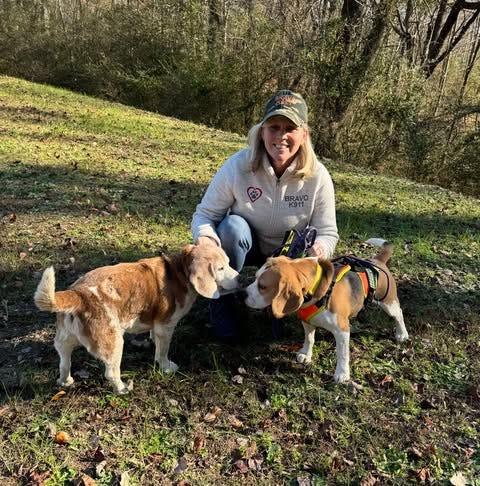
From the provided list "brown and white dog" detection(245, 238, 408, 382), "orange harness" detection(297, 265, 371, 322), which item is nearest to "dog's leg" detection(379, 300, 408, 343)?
"brown and white dog" detection(245, 238, 408, 382)

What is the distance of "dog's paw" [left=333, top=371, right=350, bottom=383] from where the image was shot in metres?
4.20

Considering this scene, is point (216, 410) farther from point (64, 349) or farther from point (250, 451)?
point (64, 349)

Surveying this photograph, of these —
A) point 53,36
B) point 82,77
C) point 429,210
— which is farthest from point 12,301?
point 53,36

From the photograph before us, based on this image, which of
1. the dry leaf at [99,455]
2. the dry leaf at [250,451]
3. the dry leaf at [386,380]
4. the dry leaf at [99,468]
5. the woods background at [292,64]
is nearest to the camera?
the dry leaf at [99,468]

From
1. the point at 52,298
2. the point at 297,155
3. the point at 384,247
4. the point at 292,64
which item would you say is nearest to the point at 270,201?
the point at 297,155

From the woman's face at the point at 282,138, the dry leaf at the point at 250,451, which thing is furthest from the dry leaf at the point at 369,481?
the woman's face at the point at 282,138

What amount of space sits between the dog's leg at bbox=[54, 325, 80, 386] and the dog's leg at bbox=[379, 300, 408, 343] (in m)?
2.82

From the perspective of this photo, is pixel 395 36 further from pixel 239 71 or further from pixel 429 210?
pixel 429 210

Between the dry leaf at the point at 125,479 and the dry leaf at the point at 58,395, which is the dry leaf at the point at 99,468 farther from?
the dry leaf at the point at 58,395

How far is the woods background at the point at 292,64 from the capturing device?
14.7 m

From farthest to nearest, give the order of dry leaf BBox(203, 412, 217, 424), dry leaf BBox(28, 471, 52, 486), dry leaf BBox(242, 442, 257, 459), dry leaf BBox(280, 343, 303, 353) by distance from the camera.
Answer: dry leaf BBox(280, 343, 303, 353)
dry leaf BBox(203, 412, 217, 424)
dry leaf BBox(242, 442, 257, 459)
dry leaf BBox(28, 471, 52, 486)

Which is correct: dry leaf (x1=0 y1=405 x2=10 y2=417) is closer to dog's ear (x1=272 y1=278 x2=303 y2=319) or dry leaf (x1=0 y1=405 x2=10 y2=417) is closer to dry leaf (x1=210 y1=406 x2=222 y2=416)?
dry leaf (x1=210 y1=406 x2=222 y2=416)

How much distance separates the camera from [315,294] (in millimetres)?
3867

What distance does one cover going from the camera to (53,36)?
23016 millimetres
